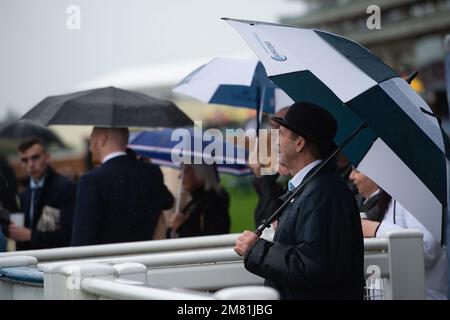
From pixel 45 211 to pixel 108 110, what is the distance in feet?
4.26

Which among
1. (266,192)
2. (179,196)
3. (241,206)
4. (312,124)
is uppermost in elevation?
(312,124)

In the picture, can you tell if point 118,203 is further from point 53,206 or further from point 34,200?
point 34,200

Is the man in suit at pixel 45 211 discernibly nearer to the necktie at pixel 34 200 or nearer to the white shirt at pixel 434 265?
the necktie at pixel 34 200

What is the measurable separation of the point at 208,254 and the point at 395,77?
113 cm

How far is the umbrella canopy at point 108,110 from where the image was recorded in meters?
6.62

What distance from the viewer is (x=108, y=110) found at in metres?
6.63

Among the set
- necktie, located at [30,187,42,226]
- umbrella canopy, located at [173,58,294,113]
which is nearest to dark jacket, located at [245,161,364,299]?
umbrella canopy, located at [173,58,294,113]

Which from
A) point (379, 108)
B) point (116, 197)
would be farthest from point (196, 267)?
point (116, 197)

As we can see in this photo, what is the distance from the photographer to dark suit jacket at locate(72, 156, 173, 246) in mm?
5965

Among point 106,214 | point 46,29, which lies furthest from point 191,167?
point 46,29

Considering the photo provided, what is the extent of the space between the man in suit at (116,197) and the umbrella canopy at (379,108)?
6.07 feet

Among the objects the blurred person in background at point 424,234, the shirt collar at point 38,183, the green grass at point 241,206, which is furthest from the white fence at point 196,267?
the green grass at point 241,206

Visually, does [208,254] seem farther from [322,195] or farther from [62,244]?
[62,244]

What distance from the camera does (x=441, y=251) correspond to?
5.05m
